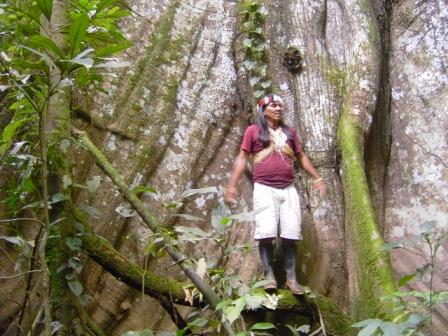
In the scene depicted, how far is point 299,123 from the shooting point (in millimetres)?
3217

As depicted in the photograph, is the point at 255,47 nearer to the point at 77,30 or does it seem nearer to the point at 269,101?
the point at 269,101

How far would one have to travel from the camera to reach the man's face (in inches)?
116

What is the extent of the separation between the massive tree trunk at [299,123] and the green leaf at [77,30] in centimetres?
146

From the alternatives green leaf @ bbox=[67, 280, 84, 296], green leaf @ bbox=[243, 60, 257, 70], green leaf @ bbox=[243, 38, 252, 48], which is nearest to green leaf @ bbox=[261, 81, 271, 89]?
green leaf @ bbox=[243, 60, 257, 70]

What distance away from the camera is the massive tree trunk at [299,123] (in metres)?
3.00

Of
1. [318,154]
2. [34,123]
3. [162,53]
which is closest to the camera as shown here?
[34,123]

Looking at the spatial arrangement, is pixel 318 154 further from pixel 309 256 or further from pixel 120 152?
pixel 120 152

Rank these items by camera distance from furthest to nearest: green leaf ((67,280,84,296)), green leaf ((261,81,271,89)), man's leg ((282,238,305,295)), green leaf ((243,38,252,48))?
1. green leaf ((243,38,252,48))
2. green leaf ((261,81,271,89))
3. man's leg ((282,238,305,295))
4. green leaf ((67,280,84,296))

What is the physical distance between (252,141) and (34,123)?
1153 mm

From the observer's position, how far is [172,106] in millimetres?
3449

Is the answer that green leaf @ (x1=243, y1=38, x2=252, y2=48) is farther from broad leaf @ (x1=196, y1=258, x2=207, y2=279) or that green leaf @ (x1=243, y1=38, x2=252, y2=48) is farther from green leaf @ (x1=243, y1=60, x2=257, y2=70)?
broad leaf @ (x1=196, y1=258, x2=207, y2=279)

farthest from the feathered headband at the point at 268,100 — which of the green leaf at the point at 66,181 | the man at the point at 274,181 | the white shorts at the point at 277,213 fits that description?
the green leaf at the point at 66,181

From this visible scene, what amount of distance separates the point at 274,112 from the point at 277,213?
0.55 m

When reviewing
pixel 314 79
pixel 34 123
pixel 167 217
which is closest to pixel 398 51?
pixel 314 79
